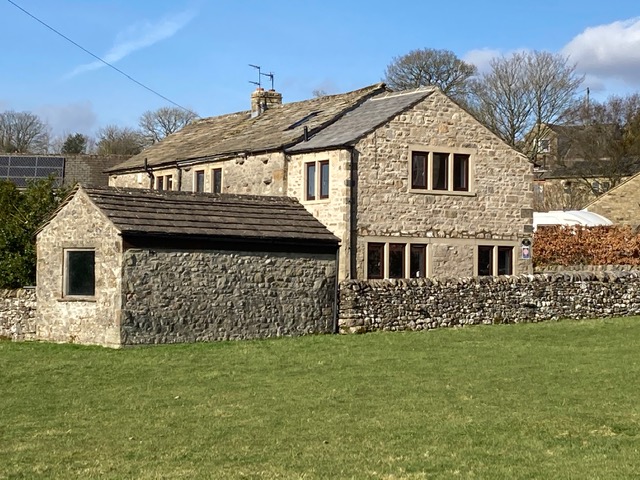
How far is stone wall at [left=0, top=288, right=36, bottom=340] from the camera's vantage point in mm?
28203

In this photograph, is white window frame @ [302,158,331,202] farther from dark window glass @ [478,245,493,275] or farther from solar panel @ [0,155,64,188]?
solar panel @ [0,155,64,188]

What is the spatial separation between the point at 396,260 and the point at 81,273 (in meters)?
9.54

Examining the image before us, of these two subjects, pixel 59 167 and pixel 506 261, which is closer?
pixel 506 261

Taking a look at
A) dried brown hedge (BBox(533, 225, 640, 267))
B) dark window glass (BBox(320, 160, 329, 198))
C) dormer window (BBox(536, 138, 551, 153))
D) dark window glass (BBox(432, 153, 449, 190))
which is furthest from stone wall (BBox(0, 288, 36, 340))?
dormer window (BBox(536, 138, 551, 153))

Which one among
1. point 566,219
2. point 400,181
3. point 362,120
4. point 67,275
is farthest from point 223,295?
point 566,219

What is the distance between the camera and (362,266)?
31.1 metres

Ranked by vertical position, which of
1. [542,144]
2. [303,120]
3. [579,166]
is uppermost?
[542,144]

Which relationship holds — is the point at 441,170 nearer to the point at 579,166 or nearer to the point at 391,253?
the point at 391,253

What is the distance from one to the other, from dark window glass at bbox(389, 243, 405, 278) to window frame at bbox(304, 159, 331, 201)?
2510 mm

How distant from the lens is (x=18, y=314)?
28500mm

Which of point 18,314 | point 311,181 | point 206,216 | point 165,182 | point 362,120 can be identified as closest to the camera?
point 206,216

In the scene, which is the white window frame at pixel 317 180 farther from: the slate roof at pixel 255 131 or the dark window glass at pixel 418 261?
the dark window glass at pixel 418 261

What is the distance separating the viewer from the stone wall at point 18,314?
92.5 ft

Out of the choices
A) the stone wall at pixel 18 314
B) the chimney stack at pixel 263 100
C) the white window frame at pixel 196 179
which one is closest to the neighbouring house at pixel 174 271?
the stone wall at pixel 18 314
